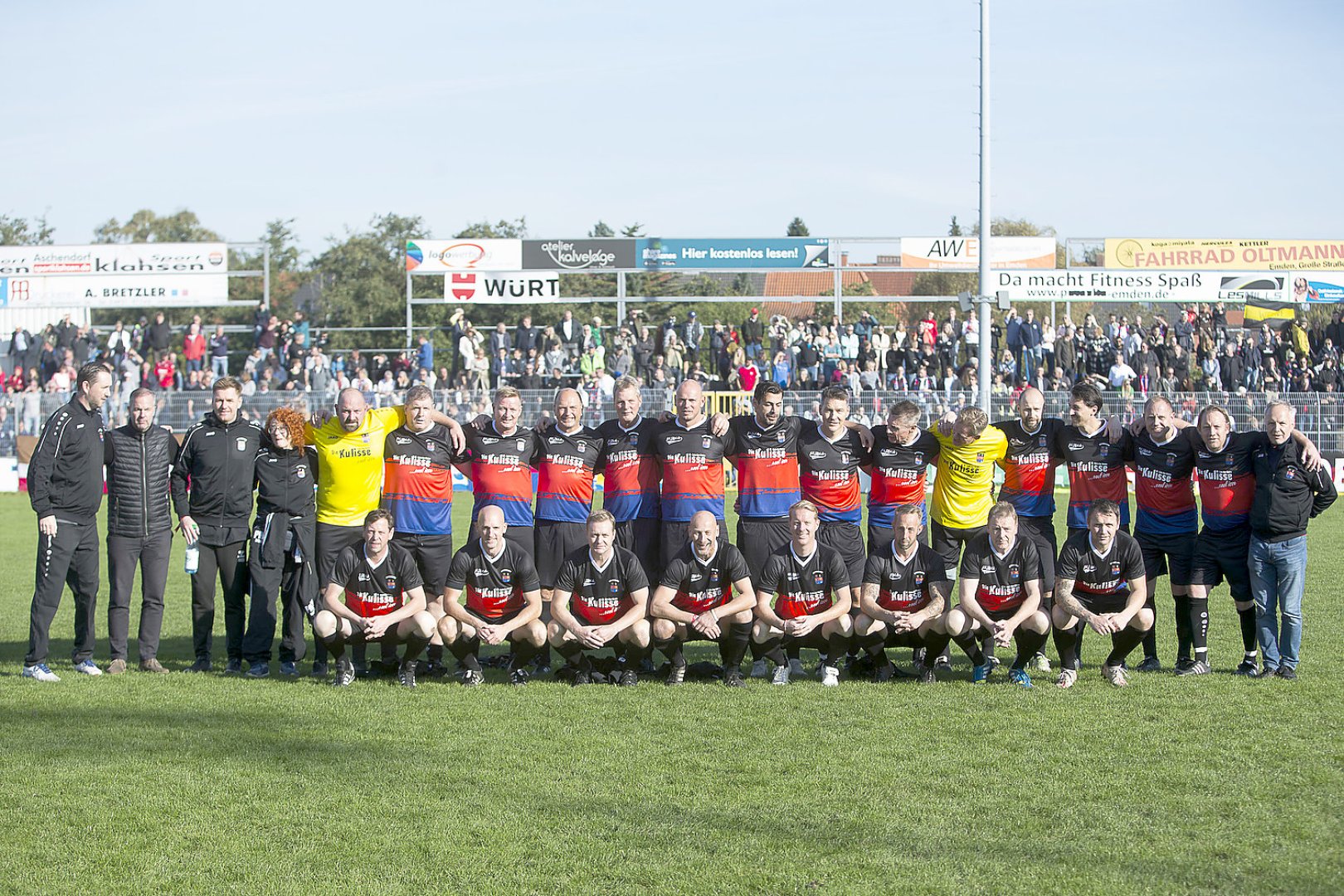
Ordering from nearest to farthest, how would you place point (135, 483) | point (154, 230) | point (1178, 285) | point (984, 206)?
point (135, 483), point (984, 206), point (1178, 285), point (154, 230)

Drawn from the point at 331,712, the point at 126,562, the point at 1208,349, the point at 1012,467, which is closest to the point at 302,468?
the point at 126,562

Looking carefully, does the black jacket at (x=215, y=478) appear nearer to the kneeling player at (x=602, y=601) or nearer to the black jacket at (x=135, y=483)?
the black jacket at (x=135, y=483)

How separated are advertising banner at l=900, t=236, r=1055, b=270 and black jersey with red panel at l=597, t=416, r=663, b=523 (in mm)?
22955

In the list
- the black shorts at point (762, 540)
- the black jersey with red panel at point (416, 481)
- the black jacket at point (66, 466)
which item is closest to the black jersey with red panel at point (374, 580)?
the black jersey with red panel at point (416, 481)

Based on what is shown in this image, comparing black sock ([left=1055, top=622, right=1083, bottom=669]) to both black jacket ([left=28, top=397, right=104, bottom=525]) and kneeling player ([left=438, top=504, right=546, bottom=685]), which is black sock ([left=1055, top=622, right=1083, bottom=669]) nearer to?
kneeling player ([left=438, top=504, right=546, bottom=685])

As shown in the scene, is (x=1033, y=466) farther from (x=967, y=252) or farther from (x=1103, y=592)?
(x=967, y=252)

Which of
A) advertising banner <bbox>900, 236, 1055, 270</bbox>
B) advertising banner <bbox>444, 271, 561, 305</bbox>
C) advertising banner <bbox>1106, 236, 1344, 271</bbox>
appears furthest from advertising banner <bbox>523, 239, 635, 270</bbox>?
advertising banner <bbox>1106, 236, 1344, 271</bbox>

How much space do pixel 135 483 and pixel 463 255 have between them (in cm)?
2262

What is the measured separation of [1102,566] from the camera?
8562 mm

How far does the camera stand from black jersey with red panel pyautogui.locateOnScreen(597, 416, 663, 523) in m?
9.33

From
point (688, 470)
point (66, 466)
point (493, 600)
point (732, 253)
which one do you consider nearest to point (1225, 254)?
point (732, 253)

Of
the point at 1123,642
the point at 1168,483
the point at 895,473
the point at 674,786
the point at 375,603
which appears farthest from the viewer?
the point at 895,473

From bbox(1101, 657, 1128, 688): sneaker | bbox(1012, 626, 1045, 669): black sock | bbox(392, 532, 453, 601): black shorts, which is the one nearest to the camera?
bbox(1101, 657, 1128, 688): sneaker

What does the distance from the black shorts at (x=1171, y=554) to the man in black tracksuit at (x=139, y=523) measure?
7.03 metres
